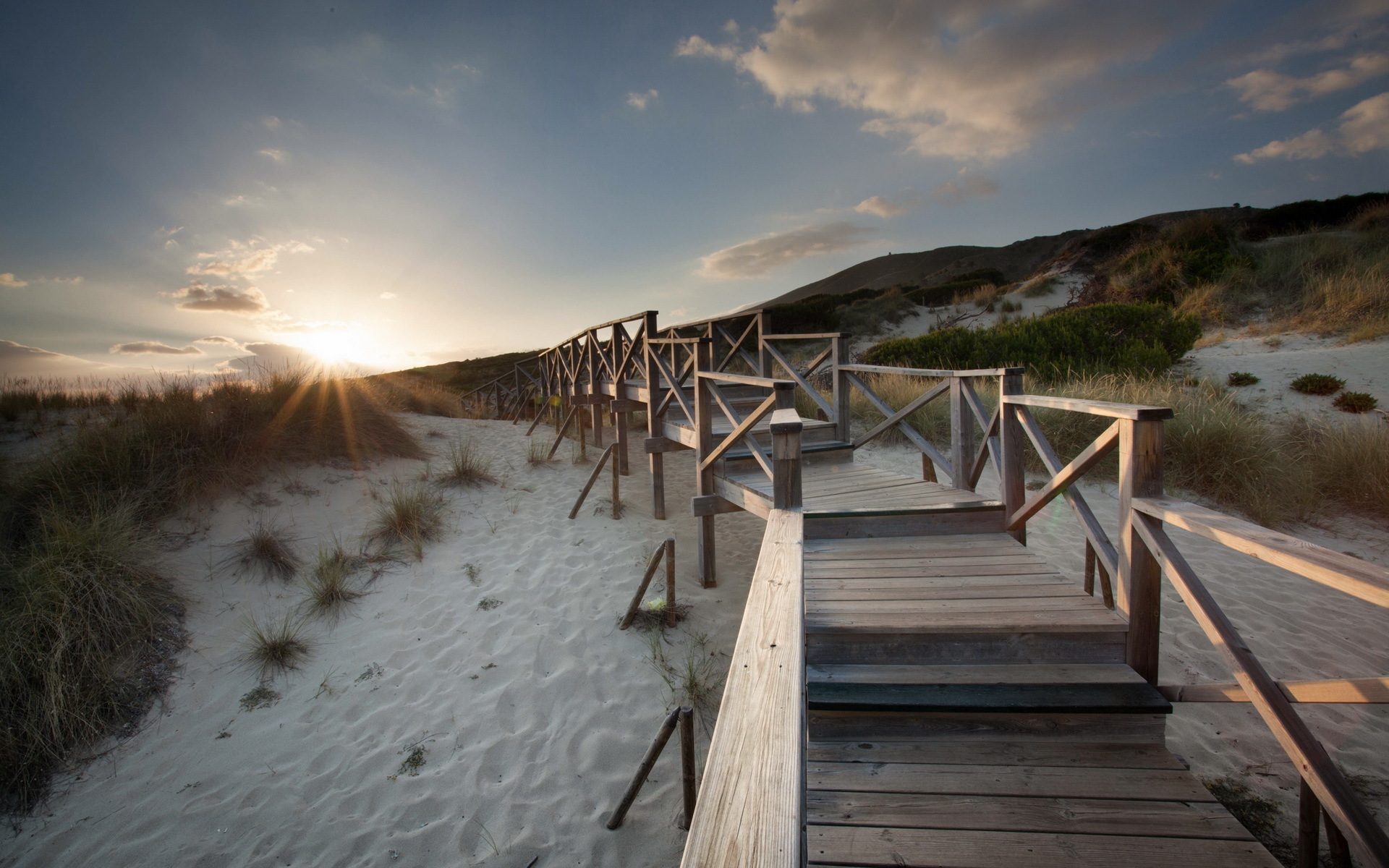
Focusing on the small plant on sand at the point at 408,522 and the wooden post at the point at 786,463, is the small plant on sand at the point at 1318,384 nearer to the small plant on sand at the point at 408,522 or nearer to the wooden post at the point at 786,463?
the wooden post at the point at 786,463

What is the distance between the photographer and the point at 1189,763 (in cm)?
292

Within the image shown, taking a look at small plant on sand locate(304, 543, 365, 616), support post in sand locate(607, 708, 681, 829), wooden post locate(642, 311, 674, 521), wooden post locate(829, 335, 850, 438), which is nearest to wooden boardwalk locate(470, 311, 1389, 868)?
support post in sand locate(607, 708, 681, 829)

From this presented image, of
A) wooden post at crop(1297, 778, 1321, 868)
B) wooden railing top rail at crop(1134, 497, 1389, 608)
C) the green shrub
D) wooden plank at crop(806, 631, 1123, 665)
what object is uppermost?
the green shrub

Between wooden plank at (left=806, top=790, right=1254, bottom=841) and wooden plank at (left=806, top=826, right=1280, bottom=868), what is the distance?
21 mm

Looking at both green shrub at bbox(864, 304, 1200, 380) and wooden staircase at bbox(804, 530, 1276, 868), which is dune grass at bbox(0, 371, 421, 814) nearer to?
wooden staircase at bbox(804, 530, 1276, 868)

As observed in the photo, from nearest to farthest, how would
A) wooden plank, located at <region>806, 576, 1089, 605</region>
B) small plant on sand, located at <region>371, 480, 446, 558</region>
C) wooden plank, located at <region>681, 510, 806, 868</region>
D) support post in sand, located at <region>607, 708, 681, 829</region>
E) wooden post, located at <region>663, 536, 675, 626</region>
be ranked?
wooden plank, located at <region>681, 510, 806, 868</region> → wooden plank, located at <region>806, 576, 1089, 605</region> → support post in sand, located at <region>607, 708, 681, 829</region> → wooden post, located at <region>663, 536, 675, 626</region> → small plant on sand, located at <region>371, 480, 446, 558</region>

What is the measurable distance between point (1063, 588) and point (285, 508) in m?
7.42

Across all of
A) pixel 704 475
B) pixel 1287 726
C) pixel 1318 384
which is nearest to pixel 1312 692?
pixel 1287 726

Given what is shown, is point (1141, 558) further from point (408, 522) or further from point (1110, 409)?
point (408, 522)

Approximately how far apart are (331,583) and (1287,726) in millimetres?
5957

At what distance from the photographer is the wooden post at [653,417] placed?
6988mm

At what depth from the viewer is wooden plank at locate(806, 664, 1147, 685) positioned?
221 cm

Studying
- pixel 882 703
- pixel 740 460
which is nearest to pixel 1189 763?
pixel 882 703

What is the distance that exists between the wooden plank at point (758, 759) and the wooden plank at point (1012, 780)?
0.99m
